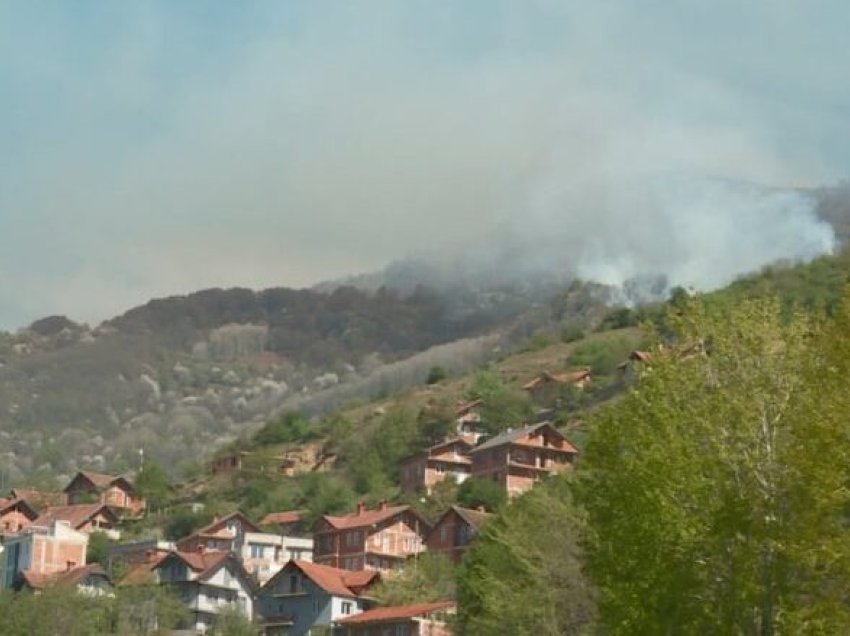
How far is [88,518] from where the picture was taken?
163 meters

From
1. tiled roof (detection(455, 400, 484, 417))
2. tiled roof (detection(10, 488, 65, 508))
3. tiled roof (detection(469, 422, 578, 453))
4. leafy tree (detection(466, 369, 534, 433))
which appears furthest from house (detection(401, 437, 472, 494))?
tiled roof (detection(10, 488, 65, 508))

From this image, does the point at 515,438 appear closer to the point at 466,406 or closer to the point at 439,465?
the point at 439,465

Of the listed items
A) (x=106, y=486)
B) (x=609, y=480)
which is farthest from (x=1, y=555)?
(x=609, y=480)

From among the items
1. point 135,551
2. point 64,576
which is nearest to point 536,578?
point 64,576

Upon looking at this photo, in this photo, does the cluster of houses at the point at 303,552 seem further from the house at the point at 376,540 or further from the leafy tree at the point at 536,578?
the leafy tree at the point at 536,578

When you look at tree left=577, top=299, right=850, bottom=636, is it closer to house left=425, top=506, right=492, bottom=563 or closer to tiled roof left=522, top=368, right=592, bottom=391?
house left=425, top=506, right=492, bottom=563

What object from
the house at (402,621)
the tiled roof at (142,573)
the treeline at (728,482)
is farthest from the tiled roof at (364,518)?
the treeline at (728,482)

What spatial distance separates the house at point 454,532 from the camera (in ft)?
396

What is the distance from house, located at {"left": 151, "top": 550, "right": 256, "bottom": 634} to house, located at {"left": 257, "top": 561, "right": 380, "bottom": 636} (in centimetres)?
297

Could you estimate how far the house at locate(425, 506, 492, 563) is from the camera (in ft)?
396

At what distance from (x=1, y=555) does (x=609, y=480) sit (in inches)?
4237

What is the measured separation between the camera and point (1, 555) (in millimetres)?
144875

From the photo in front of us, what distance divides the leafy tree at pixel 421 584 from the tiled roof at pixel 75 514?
53059mm

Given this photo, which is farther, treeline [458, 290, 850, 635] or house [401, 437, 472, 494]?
house [401, 437, 472, 494]
